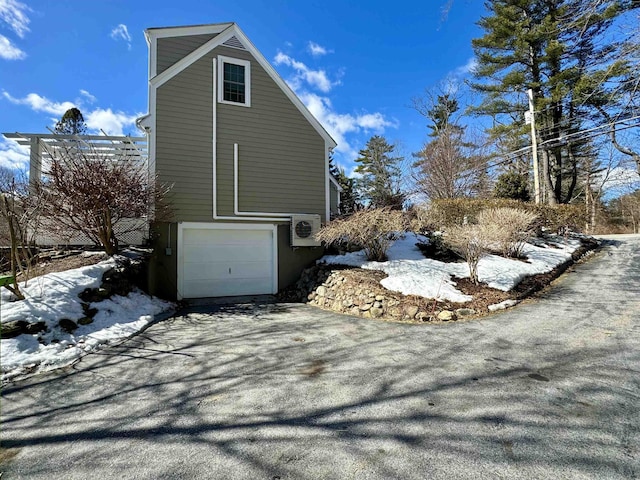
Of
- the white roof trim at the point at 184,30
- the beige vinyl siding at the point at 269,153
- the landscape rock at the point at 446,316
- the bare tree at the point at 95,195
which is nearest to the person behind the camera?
the landscape rock at the point at 446,316

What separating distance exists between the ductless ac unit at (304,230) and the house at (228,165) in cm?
3

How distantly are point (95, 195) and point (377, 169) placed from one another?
75.9 ft

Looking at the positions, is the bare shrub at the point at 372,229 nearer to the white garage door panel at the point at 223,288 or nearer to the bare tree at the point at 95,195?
the white garage door panel at the point at 223,288

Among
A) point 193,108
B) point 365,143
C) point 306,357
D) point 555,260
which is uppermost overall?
point 365,143

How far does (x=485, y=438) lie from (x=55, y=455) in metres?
2.95

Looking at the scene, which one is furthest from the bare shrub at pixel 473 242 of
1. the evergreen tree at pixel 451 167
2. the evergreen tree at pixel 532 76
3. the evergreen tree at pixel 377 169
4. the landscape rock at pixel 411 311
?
the evergreen tree at pixel 377 169

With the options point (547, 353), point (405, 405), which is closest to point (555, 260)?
point (547, 353)

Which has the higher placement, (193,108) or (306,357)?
(193,108)

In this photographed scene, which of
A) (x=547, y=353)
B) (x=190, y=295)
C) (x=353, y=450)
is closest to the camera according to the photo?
(x=353, y=450)

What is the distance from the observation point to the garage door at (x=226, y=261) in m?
8.38

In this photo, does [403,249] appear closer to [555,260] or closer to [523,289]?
[523,289]

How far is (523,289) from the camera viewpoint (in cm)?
711

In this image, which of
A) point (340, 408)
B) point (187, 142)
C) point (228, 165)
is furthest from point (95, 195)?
point (340, 408)

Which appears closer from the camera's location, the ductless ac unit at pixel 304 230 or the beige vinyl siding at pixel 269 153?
the beige vinyl siding at pixel 269 153
